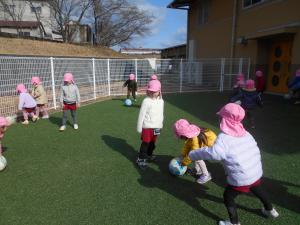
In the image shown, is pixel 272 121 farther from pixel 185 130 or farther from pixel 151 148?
pixel 185 130

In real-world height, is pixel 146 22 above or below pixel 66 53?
above

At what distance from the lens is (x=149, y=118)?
4746 millimetres

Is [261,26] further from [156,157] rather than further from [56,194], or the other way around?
[56,194]

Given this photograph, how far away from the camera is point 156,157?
5324 millimetres

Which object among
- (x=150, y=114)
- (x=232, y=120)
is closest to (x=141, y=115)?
(x=150, y=114)

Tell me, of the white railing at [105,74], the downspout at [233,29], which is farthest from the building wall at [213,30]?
the white railing at [105,74]

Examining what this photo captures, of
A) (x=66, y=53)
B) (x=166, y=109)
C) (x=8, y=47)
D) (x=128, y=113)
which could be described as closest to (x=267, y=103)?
(x=166, y=109)

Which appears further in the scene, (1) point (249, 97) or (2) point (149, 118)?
(1) point (249, 97)

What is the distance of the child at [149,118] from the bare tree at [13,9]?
3650 cm

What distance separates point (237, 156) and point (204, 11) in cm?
2016

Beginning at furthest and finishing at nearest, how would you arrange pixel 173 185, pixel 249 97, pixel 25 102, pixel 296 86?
pixel 296 86
pixel 25 102
pixel 249 97
pixel 173 185

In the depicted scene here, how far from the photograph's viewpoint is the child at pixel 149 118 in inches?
185

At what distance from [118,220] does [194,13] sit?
21861 millimetres

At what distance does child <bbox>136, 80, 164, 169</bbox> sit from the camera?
4691 millimetres
